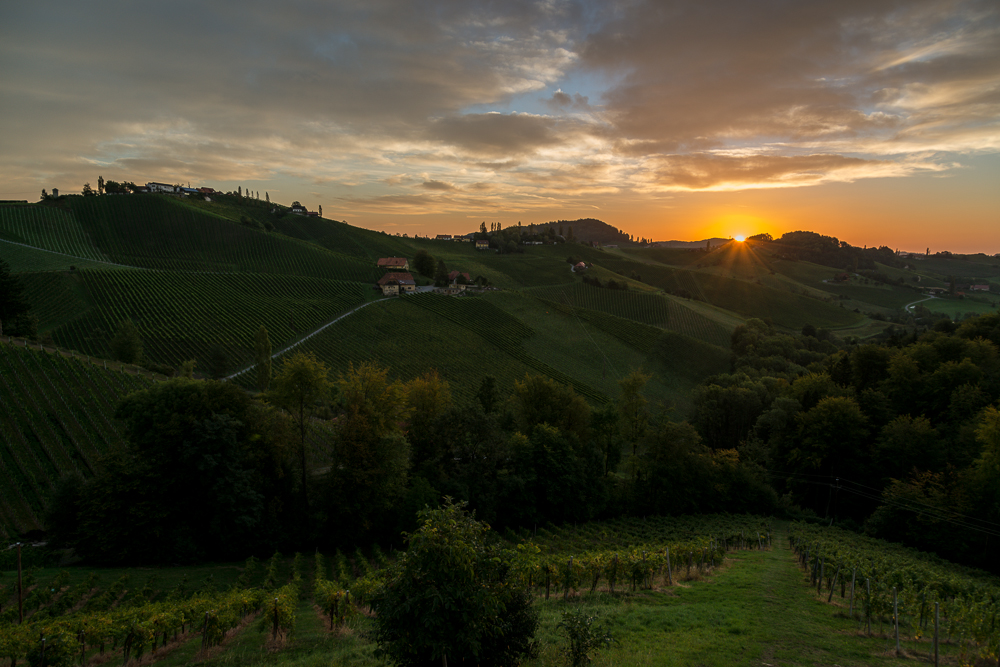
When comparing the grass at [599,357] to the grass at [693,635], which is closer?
the grass at [693,635]

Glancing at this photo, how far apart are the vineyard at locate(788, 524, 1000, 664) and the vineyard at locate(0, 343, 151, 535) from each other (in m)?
36.4

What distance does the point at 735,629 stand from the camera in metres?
13.2

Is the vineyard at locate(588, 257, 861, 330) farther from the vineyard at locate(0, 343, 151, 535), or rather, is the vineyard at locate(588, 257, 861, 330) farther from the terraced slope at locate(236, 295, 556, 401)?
the vineyard at locate(0, 343, 151, 535)

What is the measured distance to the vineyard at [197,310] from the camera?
6191cm

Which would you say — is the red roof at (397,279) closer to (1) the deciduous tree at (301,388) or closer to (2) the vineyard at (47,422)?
(2) the vineyard at (47,422)

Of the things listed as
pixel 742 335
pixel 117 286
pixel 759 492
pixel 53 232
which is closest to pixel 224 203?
pixel 53 232

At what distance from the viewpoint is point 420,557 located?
7.96m

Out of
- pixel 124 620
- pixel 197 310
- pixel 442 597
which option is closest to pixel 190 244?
pixel 197 310

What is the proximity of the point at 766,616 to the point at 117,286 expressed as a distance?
3553 inches

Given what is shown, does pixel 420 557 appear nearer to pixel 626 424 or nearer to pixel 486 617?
pixel 486 617

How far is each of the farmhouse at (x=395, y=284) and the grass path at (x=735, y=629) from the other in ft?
289

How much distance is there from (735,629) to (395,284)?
308ft

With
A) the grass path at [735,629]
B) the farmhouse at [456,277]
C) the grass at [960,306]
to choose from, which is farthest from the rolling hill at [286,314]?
the grass path at [735,629]

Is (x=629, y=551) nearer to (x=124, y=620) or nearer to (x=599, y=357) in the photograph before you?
(x=124, y=620)
